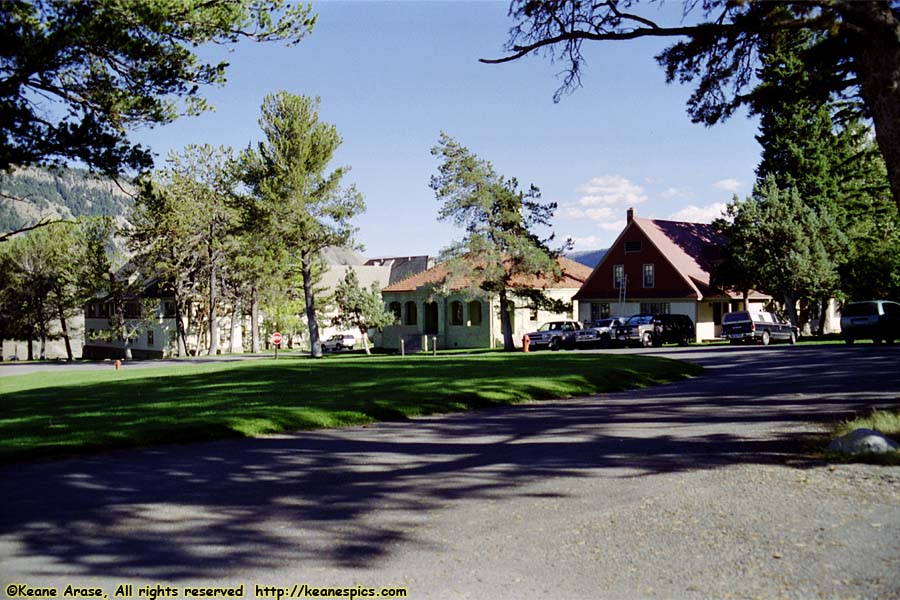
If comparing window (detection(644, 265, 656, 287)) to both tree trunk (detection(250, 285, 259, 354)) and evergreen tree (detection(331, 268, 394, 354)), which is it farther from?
tree trunk (detection(250, 285, 259, 354))

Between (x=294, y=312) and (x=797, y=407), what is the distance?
6095cm

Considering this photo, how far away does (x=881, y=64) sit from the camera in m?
11.2

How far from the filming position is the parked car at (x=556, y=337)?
45719 mm

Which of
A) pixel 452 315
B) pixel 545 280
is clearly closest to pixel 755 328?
pixel 545 280

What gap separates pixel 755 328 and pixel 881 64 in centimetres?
3378

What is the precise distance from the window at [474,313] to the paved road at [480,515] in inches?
1809

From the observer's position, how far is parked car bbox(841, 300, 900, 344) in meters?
35.5

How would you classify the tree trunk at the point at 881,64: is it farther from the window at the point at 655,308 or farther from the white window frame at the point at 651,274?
the white window frame at the point at 651,274

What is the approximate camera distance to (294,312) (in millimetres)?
71750

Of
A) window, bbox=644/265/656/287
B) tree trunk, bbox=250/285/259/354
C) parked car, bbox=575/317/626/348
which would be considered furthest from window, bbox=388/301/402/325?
parked car, bbox=575/317/626/348

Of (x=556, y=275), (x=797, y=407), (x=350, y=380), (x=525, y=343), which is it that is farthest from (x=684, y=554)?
(x=556, y=275)

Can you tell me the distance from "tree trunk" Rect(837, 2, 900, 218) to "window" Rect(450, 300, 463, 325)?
1895 inches

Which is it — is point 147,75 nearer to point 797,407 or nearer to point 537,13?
point 537,13

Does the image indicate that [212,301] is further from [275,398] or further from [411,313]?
[275,398]
